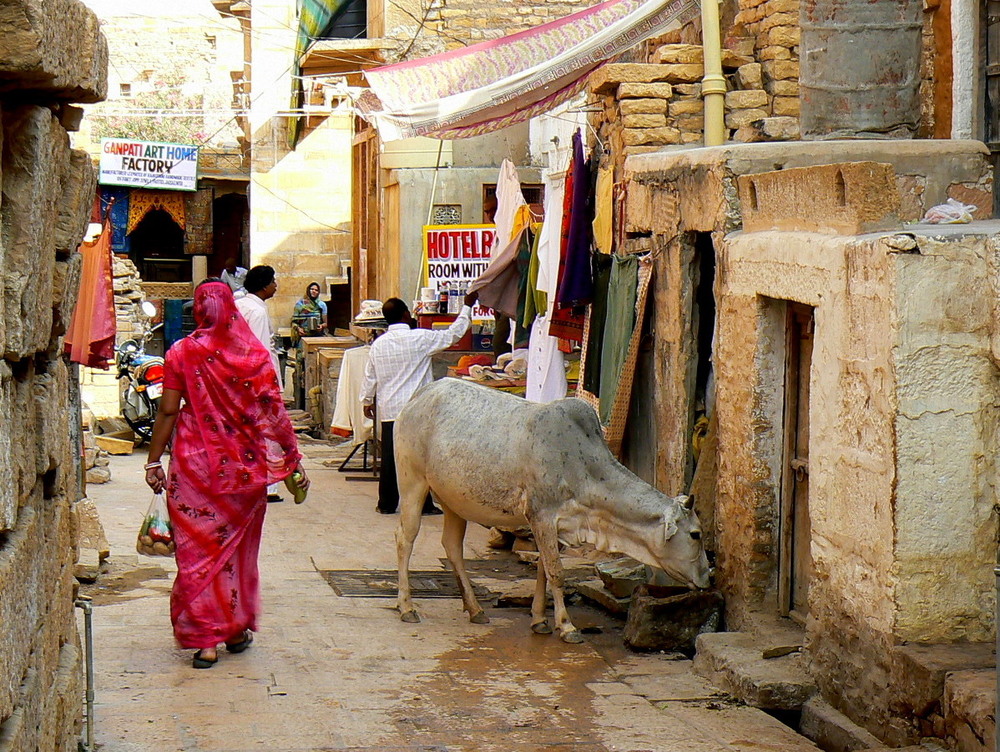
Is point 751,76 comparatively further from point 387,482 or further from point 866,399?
point 387,482

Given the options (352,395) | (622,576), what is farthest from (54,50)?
(352,395)

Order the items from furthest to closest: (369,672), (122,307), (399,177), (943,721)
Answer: (122,307)
(399,177)
(369,672)
(943,721)

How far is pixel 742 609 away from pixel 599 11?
5160 mm

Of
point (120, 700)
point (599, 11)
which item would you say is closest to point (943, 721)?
point (120, 700)

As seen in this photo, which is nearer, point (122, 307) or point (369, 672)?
point (369, 672)

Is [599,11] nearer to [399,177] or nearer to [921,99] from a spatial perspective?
[921,99]

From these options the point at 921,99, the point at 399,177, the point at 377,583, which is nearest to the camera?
the point at 921,99

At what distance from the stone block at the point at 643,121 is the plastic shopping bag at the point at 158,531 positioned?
382cm

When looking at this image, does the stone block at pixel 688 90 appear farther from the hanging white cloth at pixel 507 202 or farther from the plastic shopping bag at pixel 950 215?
the plastic shopping bag at pixel 950 215

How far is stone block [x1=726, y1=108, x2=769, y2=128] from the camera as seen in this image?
344 inches

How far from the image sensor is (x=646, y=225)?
8195 mm

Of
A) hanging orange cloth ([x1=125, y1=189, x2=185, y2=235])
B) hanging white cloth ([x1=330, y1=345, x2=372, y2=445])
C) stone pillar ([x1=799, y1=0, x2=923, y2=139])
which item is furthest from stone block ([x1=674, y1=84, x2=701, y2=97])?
hanging orange cloth ([x1=125, y1=189, x2=185, y2=235])

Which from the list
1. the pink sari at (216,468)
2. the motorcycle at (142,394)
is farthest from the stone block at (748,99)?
the motorcycle at (142,394)

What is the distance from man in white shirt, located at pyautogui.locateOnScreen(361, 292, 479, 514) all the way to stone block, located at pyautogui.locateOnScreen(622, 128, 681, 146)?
9.09ft
